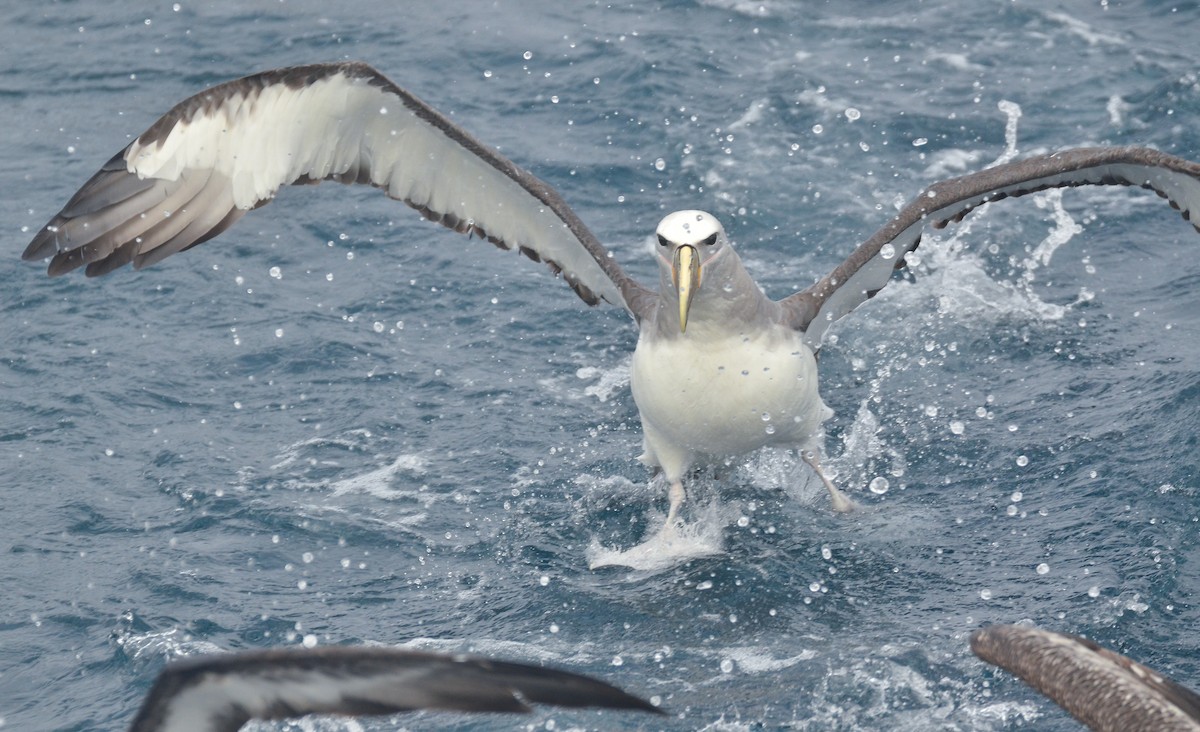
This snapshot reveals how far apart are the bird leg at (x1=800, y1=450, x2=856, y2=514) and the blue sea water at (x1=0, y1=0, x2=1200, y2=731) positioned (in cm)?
15

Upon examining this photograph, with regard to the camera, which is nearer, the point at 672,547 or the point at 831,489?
the point at 672,547

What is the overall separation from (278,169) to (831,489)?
4.26 m

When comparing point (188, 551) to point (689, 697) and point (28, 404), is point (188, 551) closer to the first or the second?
point (28, 404)

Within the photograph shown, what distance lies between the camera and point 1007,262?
1312 centimetres

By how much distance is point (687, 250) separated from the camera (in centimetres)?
896

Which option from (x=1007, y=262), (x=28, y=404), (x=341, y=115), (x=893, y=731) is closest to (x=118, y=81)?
(x=28, y=404)

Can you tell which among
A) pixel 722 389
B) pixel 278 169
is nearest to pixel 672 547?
pixel 722 389

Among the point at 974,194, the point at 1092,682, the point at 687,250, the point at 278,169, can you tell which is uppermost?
the point at 278,169

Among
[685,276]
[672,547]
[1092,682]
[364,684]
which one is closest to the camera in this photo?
[364,684]

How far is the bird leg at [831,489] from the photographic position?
33.7ft

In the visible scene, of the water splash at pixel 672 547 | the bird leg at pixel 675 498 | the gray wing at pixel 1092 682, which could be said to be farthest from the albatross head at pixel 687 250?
the gray wing at pixel 1092 682

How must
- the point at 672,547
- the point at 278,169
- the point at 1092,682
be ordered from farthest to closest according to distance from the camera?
the point at 672,547 → the point at 278,169 → the point at 1092,682

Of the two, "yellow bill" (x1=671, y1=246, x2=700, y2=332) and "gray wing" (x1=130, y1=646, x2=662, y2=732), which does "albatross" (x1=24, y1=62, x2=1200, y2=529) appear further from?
"gray wing" (x1=130, y1=646, x2=662, y2=732)

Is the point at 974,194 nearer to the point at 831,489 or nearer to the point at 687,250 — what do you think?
the point at 687,250
